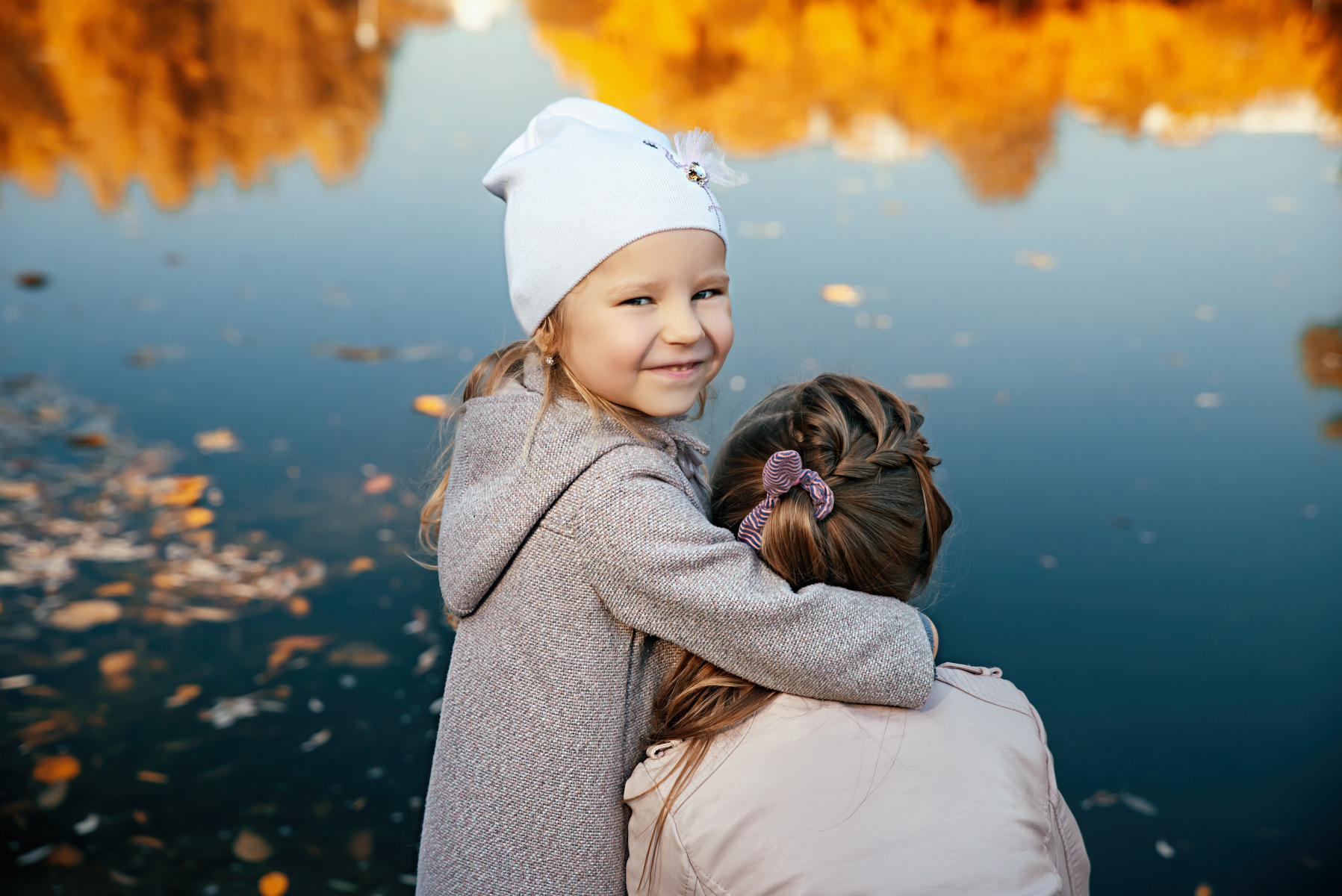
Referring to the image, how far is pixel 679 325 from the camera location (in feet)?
5.01

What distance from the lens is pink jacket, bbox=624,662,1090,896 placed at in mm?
1352

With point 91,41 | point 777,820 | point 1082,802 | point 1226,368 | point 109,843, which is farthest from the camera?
point 91,41

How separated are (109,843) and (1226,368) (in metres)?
5.02

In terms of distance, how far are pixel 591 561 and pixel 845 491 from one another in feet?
1.34

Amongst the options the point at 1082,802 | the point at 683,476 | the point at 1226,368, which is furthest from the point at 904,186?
the point at 683,476

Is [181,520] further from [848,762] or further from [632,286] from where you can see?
[848,762]

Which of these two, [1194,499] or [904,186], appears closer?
[1194,499]

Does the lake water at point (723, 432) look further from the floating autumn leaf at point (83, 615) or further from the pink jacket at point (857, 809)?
the pink jacket at point (857, 809)

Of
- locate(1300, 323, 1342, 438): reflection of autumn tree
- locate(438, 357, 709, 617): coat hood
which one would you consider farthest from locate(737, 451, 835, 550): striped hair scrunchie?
locate(1300, 323, 1342, 438): reflection of autumn tree

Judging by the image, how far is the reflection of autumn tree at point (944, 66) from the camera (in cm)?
856

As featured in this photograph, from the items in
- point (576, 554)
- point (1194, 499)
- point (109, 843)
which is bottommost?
point (109, 843)

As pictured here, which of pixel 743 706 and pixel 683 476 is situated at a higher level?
pixel 683 476

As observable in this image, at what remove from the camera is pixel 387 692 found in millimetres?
2928

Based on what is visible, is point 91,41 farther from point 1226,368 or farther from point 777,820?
point 777,820
